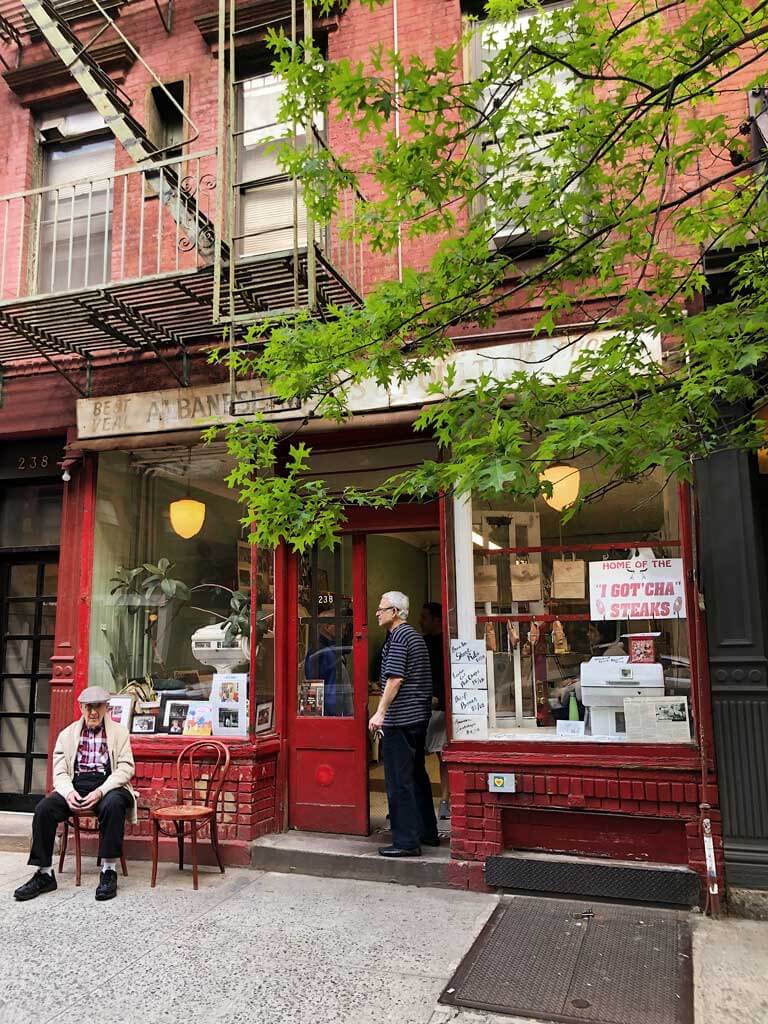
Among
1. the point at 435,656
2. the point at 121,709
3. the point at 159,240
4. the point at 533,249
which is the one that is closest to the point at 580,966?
the point at 435,656

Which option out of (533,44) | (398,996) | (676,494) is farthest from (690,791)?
(533,44)

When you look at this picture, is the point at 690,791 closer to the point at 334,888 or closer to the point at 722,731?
the point at 722,731

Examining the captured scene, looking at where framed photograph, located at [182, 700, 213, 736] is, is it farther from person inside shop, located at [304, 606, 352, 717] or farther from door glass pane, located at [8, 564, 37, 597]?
door glass pane, located at [8, 564, 37, 597]

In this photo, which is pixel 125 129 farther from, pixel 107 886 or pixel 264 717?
pixel 107 886

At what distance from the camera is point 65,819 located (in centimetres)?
577

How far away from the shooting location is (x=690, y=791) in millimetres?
5270

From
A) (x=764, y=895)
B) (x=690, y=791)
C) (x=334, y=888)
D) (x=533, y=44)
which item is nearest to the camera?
(x=533, y=44)

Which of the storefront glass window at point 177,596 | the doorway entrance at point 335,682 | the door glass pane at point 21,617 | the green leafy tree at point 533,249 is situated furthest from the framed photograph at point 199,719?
the green leafy tree at point 533,249

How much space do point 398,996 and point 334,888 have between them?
1.76m

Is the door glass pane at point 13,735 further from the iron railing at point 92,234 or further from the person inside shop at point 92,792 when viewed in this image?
the iron railing at point 92,234

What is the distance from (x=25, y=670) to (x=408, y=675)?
435 centimetres

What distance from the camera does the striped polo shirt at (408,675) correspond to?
609cm

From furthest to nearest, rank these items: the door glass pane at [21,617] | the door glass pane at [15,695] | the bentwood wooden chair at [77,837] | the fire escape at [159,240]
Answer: the door glass pane at [21,617]
the door glass pane at [15,695]
the fire escape at [159,240]
the bentwood wooden chair at [77,837]

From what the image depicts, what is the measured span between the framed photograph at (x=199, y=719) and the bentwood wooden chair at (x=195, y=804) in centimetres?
27
